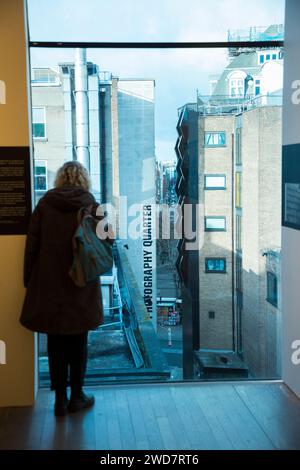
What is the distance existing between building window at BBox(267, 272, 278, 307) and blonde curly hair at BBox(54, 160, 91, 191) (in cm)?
160

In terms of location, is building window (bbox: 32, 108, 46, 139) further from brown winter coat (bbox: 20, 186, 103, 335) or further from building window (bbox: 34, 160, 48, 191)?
brown winter coat (bbox: 20, 186, 103, 335)

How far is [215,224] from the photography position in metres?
4.43

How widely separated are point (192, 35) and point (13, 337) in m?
2.38

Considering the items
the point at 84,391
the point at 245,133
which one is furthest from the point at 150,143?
the point at 84,391

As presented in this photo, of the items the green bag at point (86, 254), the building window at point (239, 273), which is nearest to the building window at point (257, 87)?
the building window at point (239, 273)

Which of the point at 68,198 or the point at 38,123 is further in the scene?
the point at 38,123

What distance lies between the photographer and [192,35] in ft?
13.7

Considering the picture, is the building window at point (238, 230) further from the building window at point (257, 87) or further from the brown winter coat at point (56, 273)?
the brown winter coat at point (56, 273)

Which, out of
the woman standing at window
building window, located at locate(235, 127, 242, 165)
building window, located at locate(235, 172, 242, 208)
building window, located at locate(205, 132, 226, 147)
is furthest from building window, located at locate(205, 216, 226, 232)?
the woman standing at window

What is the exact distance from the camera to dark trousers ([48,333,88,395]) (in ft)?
11.8

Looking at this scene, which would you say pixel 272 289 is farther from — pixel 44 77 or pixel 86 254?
pixel 44 77

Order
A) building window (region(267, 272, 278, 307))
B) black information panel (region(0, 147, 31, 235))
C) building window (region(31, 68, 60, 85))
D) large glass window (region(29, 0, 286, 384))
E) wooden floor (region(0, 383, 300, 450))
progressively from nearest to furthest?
1. wooden floor (region(0, 383, 300, 450))
2. black information panel (region(0, 147, 31, 235))
3. building window (region(31, 68, 60, 85))
4. large glass window (region(29, 0, 286, 384))
5. building window (region(267, 272, 278, 307))

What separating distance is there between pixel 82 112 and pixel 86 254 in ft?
4.19

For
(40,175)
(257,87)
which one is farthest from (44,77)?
(257,87)
